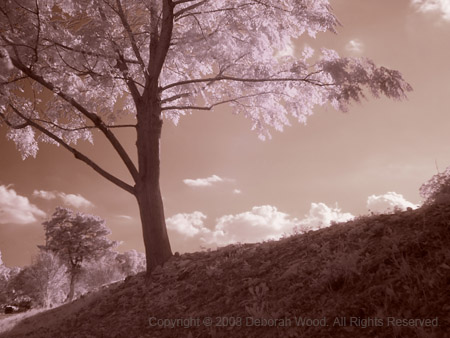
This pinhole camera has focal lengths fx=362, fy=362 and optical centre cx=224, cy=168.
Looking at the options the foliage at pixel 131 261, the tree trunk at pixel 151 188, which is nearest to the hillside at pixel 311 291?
the tree trunk at pixel 151 188

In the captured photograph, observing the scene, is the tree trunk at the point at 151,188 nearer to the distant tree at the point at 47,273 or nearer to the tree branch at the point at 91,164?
the tree branch at the point at 91,164

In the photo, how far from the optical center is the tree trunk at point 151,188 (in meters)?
9.52

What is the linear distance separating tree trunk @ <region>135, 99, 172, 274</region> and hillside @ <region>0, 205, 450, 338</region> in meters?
1.17

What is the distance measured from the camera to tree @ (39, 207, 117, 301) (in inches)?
1371

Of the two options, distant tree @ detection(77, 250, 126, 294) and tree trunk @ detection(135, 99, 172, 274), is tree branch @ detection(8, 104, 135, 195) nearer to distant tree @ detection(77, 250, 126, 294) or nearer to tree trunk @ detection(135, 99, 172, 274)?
tree trunk @ detection(135, 99, 172, 274)

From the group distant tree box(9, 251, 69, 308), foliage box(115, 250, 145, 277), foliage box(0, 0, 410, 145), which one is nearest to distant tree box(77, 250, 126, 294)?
distant tree box(9, 251, 69, 308)

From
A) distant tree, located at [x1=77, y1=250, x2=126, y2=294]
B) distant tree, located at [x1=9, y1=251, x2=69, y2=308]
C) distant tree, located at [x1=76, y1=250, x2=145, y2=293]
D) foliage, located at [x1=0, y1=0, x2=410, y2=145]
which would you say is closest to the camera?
foliage, located at [x1=0, y1=0, x2=410, y2=145]

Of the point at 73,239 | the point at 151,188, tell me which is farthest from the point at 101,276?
the point at 151,188

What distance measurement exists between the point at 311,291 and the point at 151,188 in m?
6.04

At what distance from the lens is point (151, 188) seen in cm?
988

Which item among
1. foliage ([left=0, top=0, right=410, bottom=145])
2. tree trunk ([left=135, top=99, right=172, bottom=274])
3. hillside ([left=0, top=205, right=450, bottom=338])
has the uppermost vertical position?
foliage ([left=0, top=0, right=410, bottom=145])

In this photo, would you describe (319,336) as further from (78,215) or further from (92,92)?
(78,215)

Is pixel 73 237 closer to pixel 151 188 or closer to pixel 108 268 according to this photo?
pixel 108 268

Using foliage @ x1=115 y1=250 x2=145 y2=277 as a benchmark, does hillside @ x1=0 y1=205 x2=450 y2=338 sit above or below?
below
